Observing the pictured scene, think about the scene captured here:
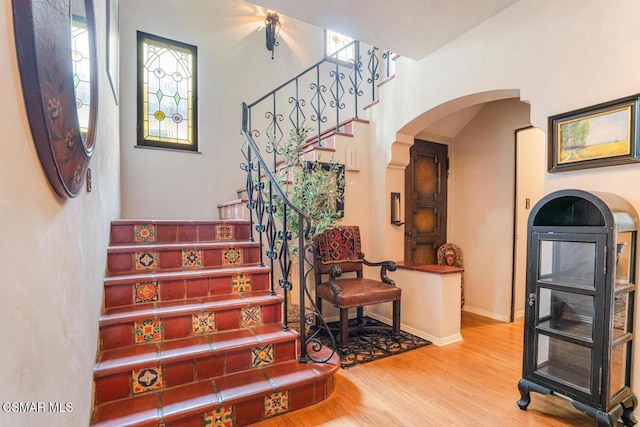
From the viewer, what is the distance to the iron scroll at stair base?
163 cm

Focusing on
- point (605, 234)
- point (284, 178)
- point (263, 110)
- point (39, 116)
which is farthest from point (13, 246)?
point (263, 110)

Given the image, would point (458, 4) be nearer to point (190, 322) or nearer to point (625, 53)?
point (625, 53)

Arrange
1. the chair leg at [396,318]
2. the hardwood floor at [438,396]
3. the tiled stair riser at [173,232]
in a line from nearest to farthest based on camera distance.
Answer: the hardwood floor at [438,396], the tiled stair riser at [173,232], the chair leg at [396,318]

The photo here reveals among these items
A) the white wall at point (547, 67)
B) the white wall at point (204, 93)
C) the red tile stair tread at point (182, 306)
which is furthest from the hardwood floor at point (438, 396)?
the white wall at point (204, 93)

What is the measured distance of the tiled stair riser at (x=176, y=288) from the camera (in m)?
2.06

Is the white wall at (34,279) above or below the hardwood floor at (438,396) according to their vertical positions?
above

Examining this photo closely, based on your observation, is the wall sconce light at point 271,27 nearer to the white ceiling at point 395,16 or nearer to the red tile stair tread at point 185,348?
the white ceiling at point 395,16

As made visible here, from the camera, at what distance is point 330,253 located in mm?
3352

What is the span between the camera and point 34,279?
→ 0.76 metres

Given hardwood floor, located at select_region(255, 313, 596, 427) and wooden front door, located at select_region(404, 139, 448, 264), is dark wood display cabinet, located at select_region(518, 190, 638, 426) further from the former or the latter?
wooden front door, located at select_region(404, 139, 448, 264)

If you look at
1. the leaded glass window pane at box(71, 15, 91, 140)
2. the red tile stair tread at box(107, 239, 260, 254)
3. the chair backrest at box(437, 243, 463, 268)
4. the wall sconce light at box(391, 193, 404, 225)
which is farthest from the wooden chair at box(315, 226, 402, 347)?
the leaded glass window pane at box(71, 15, 91, 140)

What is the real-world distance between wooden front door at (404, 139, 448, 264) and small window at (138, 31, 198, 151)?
2.80 m

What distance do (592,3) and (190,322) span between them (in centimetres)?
320

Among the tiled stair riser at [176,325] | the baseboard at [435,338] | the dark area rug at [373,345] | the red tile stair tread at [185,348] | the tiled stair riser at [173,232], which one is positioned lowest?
the dark area rug at [373,345]
